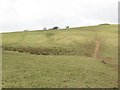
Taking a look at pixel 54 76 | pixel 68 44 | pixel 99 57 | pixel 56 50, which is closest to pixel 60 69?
pixel 54 76

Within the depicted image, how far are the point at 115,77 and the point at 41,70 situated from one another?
890 cm

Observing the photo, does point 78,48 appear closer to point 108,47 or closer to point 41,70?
point 108,47

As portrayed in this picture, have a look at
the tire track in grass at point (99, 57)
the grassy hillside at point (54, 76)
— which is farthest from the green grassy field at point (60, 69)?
the tire track in grass at point (99, 57)

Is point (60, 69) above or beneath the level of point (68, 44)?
beneath

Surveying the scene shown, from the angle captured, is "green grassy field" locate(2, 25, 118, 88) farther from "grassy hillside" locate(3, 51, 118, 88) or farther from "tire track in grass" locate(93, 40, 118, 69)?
"tire track in grass" locate(93, 40, 118, 69)

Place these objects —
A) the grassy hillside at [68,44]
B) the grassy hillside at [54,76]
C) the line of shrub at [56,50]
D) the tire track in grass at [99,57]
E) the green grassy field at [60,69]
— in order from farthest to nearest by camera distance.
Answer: the grassy hillside at [68,44]
the line of shrub at [56,50]
the tire track in grass at [99,57]
the green grassy field at [60,69]
the grassy hillside at [54,76]

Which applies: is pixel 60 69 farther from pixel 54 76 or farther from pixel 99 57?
pixel 99 57

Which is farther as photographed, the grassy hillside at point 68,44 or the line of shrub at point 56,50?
the grassy hillside at point 68,44

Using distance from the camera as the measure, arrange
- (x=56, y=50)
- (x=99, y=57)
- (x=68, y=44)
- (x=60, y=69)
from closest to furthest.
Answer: (x=60, y=69) < (x=99, y=57) < (x=56, y=50) < (x=68, y=44)

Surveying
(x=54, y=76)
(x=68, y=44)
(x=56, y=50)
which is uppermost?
(x=68, y=44)

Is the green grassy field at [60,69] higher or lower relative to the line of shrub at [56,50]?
lower

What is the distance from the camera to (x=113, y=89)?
18594 millimetres

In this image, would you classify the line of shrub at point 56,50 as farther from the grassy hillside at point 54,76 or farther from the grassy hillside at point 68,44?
the grassy hillside at point 54,76

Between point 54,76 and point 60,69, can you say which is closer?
point 54,76
